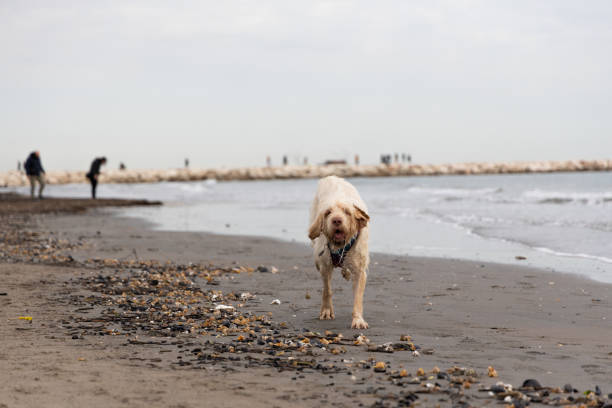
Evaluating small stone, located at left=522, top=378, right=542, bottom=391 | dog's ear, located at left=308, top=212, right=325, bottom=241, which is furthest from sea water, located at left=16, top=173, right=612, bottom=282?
small stone, located at left=522, top=378, right=542, bottom=391

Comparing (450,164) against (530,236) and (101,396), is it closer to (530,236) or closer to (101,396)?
(530,236)

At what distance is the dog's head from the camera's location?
20.8ft

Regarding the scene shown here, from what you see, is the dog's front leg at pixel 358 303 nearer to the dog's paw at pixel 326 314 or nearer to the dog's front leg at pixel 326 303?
the dog's front leg at pixel 326 303

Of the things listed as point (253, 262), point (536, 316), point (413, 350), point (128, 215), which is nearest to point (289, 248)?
point (253, 262)

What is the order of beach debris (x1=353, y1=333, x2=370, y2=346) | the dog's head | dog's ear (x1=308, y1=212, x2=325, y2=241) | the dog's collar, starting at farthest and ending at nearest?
the dog's collar, dog's ear (x1=308, y1=212, x2=325, y2=241), the dog's head, beach debris (x1=353, y1=333, x2=370, y2=346)

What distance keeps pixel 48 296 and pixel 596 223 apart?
14.1 m

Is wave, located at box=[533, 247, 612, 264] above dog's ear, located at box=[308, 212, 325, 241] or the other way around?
the other way around

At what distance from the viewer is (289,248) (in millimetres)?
13312

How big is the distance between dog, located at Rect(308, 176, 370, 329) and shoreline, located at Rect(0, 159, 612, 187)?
3257 inches

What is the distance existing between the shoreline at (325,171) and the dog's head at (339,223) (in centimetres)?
8310

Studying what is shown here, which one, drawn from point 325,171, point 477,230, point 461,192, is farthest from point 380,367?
point 325,171

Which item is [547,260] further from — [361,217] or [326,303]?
[361,217]

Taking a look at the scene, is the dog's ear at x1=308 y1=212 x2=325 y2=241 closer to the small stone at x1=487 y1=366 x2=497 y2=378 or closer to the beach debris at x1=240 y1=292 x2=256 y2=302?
the beach debris at x1=240 y1=292 x2=256 y2=302

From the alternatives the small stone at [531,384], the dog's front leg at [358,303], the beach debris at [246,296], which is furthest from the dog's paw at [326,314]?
the small stone at [531,384]
